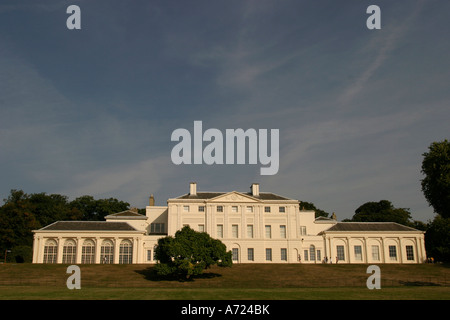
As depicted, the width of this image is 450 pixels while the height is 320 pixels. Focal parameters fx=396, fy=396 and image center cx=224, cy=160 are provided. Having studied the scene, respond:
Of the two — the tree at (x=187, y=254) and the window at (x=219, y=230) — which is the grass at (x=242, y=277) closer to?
the tree at (x=187, y=254)

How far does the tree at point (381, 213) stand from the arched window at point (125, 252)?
165ft

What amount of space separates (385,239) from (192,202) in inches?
1074

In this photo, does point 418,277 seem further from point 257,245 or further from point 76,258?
point 76,258

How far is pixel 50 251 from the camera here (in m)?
50.5

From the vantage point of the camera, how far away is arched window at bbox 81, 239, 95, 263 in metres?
50.4

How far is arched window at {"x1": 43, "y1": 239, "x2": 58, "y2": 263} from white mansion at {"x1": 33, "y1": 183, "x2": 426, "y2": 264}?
189cm

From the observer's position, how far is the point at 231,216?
56.2m

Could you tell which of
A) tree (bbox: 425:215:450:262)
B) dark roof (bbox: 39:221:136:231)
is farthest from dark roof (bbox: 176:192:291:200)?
tree (bbox: 425:215:450:262)

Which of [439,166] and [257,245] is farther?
[257,245]

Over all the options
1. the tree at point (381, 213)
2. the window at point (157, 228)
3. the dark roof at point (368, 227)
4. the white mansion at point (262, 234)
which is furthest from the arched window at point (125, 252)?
the tree at point (381, 213)

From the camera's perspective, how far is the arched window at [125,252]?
50.9m

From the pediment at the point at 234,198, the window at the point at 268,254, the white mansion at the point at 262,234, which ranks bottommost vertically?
the window at the point at 268,254

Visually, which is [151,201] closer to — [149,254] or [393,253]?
[149,254]
